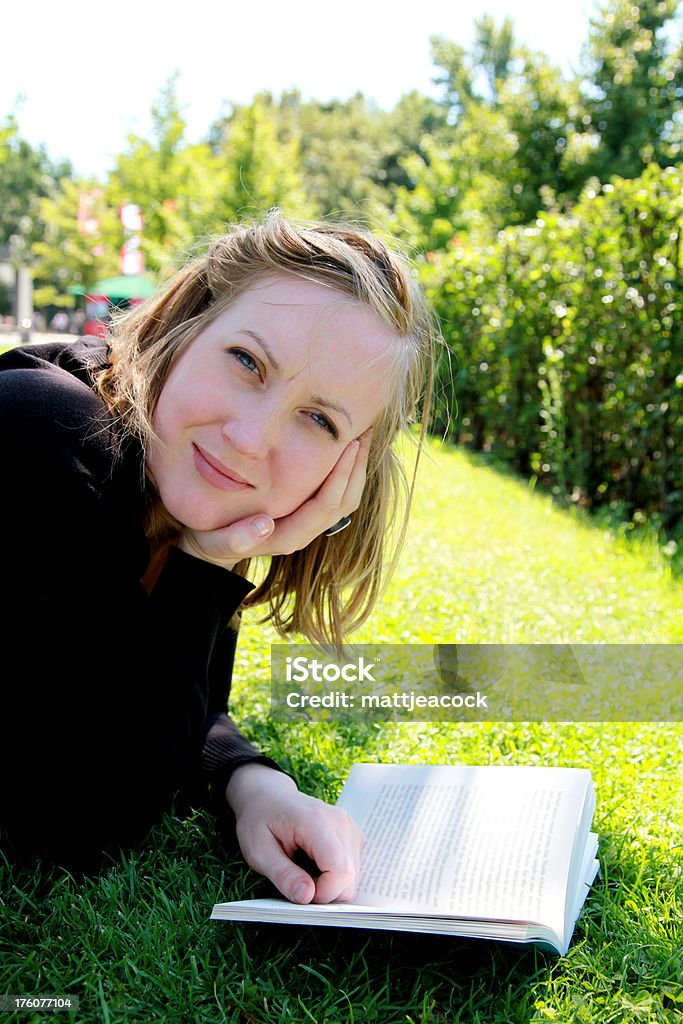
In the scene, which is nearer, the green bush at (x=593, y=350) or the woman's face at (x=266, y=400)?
the woman's face at (x=266, y=400)

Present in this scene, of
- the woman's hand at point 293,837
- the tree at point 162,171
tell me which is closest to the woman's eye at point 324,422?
the woman's hand at point 293,837

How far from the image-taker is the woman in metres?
1.58

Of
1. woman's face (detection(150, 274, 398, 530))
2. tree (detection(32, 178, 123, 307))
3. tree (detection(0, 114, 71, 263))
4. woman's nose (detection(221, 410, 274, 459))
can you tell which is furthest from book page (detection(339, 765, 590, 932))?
tree (detection(0, 114, 71, 263))

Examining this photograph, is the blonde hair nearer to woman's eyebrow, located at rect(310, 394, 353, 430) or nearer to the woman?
the woman

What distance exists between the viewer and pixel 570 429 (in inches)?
227

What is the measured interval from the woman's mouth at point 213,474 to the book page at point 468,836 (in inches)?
27.1

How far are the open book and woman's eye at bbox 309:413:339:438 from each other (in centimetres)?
74

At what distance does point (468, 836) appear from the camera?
5.59ft

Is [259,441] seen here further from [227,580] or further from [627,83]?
[627,83]

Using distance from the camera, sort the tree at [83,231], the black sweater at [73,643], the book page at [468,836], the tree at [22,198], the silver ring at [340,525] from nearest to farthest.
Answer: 1. the book page at [468,836]
2. the black sweater at [73,643]
3. the silver ring at [340,525]
4. the tree at [83,231]
5. the tree at [22,198]

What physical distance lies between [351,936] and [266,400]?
0.91 meters

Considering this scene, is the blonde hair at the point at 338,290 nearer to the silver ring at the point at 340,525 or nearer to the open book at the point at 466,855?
the silver ring at the point at 340,525

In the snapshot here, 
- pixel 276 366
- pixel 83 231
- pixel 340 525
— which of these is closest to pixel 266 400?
pixel 276 366

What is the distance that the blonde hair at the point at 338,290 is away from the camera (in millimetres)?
1759
